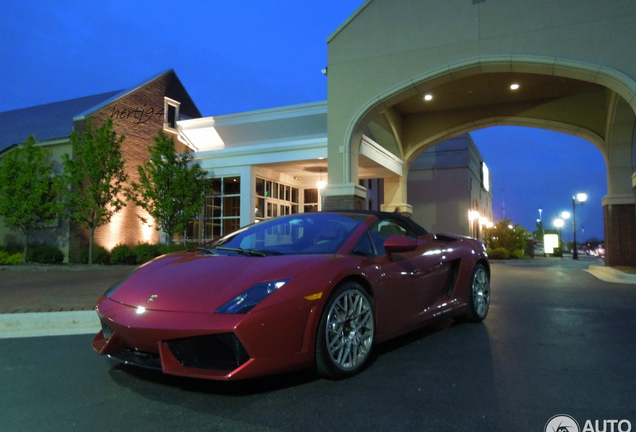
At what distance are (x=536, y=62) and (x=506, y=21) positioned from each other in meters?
1.33

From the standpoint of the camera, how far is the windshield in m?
4.02

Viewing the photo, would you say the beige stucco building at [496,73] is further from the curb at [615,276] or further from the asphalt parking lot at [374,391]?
the asphalt parking lot at [374,391]

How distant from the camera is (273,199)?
794 inches

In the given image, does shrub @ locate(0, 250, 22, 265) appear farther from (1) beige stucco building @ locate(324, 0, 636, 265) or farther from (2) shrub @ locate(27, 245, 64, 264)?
(1) beige stucco building @ locate(324, 0, 636, 265)

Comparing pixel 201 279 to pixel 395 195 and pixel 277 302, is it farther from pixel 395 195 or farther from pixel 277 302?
pixel 395 195

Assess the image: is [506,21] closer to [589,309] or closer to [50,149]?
[589,309]

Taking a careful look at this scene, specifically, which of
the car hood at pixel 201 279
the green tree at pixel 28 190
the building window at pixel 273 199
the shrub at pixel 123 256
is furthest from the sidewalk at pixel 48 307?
the building window at pixel 273 199

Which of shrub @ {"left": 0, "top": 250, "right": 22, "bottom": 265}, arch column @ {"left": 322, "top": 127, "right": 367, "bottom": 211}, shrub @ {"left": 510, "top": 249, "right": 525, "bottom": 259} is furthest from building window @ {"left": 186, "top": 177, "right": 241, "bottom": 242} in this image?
shrub @ {"left": 510, "top": 249, "right": 525, "bottom": 259}

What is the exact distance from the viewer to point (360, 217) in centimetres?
467


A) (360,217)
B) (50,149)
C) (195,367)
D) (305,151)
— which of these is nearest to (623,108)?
(305,151)

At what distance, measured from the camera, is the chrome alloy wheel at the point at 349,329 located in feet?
11.3

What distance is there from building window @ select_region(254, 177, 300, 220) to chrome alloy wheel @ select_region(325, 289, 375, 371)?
14267mm

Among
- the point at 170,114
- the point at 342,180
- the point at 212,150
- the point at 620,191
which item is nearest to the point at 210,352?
the point at 342,180

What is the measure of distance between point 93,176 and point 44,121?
299 inches
